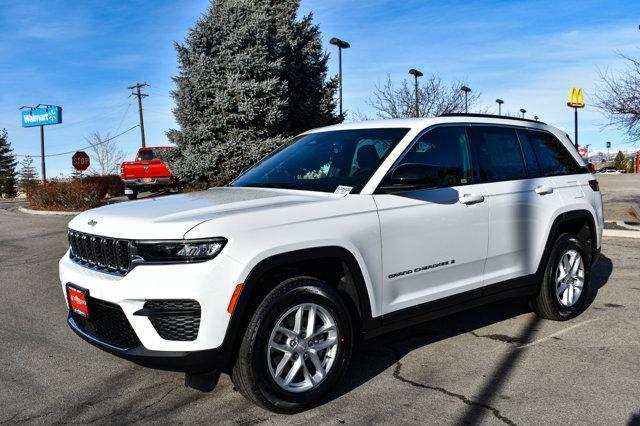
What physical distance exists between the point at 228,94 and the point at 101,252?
12.4 m

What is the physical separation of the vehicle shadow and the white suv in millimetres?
365

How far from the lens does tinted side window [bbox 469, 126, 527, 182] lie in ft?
15.1

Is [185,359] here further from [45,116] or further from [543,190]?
[45,116]

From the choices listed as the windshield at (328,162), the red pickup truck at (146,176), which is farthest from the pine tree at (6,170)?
the windshield at (328,162)

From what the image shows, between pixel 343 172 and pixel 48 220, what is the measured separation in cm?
1308

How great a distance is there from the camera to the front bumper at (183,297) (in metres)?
3.01

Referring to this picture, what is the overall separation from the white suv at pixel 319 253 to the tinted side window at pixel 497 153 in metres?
0.01

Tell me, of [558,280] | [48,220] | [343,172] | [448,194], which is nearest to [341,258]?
[343,172]

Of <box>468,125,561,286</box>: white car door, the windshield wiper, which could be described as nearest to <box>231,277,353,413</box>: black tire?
the windshield wiper

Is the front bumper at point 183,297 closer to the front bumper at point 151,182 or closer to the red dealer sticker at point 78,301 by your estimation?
the red dealer sticker at point 78,301

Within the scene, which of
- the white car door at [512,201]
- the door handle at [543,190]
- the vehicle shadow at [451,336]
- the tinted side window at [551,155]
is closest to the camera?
the vehicle shadow at [451,336]

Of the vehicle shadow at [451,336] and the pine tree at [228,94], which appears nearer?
the vehicle shadow at [451,336]

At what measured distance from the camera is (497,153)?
4.76 m

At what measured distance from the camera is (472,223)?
168 inches
